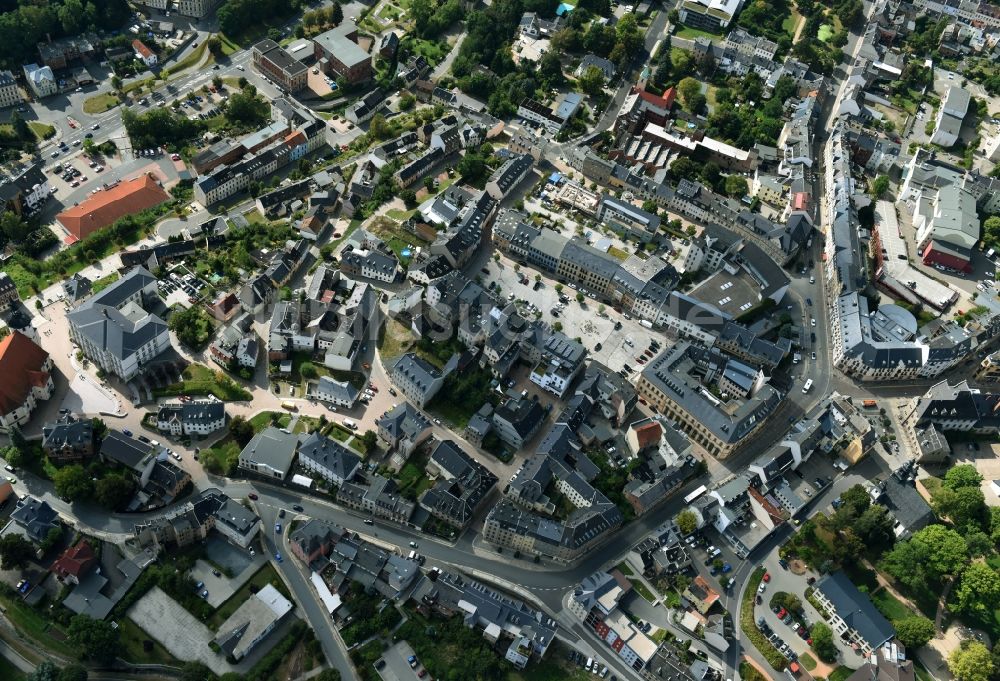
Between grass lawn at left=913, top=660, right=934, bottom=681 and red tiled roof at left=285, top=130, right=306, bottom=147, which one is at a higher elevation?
red tiled roof at left=285, top=130, right=306, bottom=147

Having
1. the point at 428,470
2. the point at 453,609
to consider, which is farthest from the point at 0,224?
the point at 453,609

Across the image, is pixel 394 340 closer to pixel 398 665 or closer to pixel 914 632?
pixel 398 665

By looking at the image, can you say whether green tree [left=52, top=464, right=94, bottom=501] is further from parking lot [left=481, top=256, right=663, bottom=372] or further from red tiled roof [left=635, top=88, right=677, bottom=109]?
red tiled roof [left=635, top=88, right=677, bottom=109]

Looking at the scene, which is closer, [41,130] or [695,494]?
[695,494]

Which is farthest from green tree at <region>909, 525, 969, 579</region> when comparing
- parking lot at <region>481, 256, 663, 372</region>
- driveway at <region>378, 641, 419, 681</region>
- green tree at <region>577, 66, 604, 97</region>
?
green tree at <region>577, 66, 604, 97</region>

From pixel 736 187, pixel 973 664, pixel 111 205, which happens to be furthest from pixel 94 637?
pixel 736 187

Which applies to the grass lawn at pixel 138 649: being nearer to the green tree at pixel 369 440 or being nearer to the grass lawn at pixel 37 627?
the grass lawn at pixel 37 627

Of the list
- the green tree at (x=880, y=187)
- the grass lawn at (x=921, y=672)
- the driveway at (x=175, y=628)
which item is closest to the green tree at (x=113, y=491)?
the driveway at (x=175, y=628)
